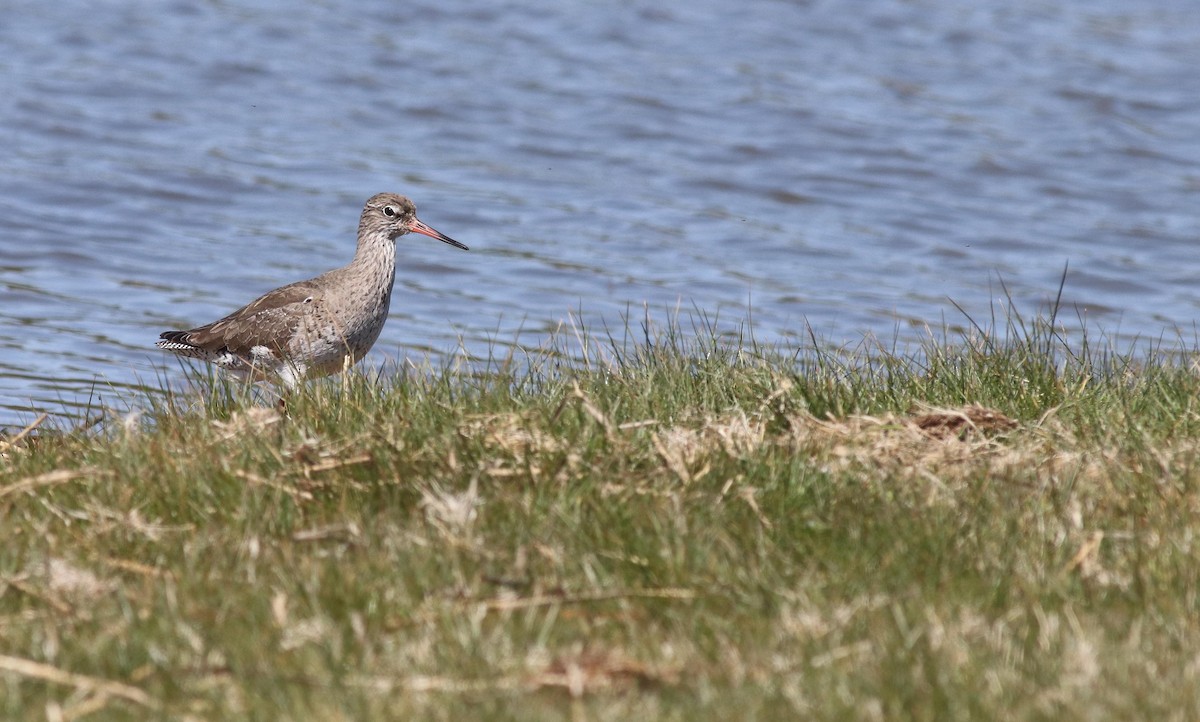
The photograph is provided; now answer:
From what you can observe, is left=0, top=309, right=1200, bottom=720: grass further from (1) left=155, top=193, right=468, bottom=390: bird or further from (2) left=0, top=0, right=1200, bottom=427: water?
(2) left=0, top=0, right=1200, bottom=427: water

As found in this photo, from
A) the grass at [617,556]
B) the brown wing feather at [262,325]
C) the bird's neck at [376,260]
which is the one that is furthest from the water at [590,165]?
the grass at [617,556]

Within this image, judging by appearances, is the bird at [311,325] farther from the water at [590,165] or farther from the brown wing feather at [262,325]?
the water at [590,165]

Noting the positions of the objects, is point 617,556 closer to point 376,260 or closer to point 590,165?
point 376,260

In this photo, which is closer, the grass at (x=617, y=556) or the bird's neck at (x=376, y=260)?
the grass at (x=617, y=556)

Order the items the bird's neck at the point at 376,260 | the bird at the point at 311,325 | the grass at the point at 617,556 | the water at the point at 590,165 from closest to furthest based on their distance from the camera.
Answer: the grass at the point at 617,556 < the bird at the point at 311,325 < the bird's neck at the point at 376,260 < the water at the point at 590,165

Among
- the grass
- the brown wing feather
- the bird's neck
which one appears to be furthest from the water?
the grass

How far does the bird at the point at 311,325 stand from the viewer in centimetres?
878

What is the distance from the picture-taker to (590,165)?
15.9 metres

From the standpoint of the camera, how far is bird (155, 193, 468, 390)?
8.78 meters

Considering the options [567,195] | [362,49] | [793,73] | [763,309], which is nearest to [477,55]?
[362,49]

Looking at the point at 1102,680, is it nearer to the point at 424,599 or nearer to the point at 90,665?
the point at 424,599

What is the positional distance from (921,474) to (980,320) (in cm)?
697

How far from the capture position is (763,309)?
39.1 feet

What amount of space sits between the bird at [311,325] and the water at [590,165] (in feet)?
2.24
